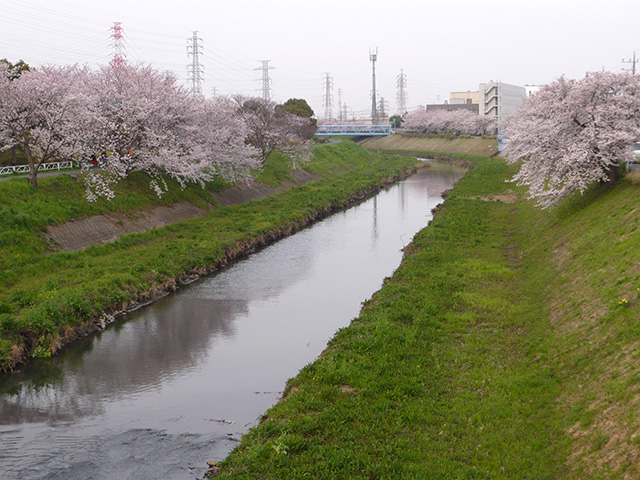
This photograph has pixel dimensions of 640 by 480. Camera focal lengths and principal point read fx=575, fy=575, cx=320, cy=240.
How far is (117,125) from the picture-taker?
38688 millimetres

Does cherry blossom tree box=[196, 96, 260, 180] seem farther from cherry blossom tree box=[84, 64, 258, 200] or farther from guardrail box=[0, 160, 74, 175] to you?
guardrail box=[0, 160, 74, 175]

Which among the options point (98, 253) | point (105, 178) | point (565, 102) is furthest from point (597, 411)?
point (105, 178)

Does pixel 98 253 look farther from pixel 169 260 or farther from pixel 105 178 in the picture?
pixel 105 178

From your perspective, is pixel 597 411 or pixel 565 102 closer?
pixel 597 411

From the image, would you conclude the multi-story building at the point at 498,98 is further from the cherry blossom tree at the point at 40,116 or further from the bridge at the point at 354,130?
the cherry blossom tree at the point at 40,116

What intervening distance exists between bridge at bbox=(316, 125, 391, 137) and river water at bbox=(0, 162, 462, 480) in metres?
107

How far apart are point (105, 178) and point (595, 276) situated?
31.0 meters

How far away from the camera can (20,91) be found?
31.3 meters

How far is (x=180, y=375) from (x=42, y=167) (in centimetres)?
2682

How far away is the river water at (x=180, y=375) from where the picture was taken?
Answer: 14.2 m

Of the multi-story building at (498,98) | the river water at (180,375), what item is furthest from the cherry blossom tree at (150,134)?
the multi-story building at (498,98)

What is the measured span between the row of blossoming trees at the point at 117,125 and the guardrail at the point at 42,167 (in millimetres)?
611

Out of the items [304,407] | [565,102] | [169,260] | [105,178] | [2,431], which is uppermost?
[565,102]

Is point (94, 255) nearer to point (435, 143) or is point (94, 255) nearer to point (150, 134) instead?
point (150, 134)
